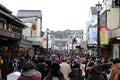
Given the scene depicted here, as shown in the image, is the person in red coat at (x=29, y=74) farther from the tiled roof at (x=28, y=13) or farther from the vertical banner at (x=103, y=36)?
the tiled roof at (x=28, y=13)

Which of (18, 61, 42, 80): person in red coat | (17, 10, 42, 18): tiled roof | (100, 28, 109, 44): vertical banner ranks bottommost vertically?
(18, 61, 42, 80): person in red coat

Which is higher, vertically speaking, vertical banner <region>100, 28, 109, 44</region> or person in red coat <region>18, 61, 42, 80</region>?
vertical banner <region>100, 28, 109, 44</region>

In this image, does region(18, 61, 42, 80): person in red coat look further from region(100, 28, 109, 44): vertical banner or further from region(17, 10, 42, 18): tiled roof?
region(17, 10, 42, 18): tiled roof

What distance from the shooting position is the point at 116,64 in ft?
35.7

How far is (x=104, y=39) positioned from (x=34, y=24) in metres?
42.4

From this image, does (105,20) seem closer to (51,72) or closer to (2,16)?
(2,16)

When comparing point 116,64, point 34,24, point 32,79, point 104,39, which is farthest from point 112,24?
point 34,24

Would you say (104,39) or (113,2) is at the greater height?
(113,2)

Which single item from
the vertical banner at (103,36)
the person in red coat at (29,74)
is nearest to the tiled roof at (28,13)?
the vertical banner at (103,36)

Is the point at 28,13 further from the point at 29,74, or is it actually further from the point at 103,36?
the point at 29,74

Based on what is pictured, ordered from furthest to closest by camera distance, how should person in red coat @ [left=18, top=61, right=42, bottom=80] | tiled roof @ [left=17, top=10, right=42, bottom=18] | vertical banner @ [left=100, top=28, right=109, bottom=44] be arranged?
tiled roof @ [left=17, top=10, right=42, bottom=18]
vertical banner @ [left=100, top=28, right=109, bottom=44]
person in red coat @ [left=18, top=61, right=42, bottom=80]

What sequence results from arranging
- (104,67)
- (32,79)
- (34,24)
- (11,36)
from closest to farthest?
(32,79) < (104,67) < (11,36) < (34,24)

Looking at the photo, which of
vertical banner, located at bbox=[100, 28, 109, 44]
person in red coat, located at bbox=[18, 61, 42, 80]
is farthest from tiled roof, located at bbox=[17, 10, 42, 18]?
person in red coat, located at bbox=[18, 61, 42, 80]

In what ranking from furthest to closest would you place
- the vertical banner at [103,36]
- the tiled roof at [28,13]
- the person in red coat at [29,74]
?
the tiled roof at [28,13], the vertical banner at [103,36], the person in red coat at [29,74]
